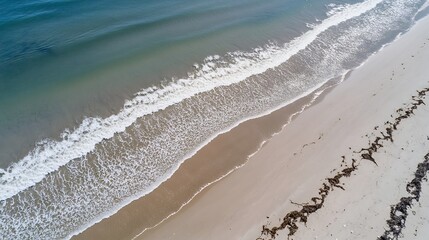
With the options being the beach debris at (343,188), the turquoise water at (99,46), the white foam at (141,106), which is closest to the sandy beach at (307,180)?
the beach debris at (343,188)

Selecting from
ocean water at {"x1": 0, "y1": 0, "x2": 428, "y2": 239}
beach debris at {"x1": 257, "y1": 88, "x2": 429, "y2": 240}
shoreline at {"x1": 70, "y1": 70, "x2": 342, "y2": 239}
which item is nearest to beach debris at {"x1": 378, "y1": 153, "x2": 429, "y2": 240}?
beach debris at {"x1": 257, "y1": 88, "x2": 429, "y2": 240}

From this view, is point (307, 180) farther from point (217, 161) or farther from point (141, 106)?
point (141, 106)

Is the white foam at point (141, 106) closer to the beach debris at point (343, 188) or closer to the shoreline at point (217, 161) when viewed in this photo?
the shoreline at point (217, 161)

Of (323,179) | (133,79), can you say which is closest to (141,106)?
(133,79)

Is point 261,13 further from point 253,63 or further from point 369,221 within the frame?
point 369,221

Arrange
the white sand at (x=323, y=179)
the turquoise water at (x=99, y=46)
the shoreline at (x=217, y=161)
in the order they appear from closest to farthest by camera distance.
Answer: the white sand at (x=323, y=179)
the shoreline at (x=217, y=161)
the turquoise water at (x=99, y=46)

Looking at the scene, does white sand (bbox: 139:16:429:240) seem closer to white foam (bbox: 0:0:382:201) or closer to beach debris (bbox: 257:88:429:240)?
beach debris (bbox: 257:88:429:240)

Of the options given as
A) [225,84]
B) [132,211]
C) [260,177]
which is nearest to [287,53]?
[225,84]
